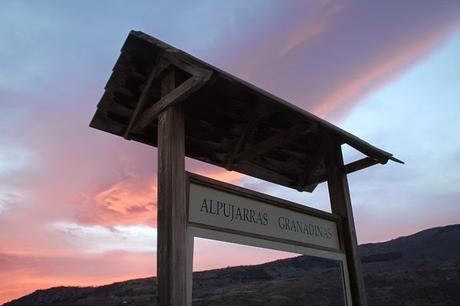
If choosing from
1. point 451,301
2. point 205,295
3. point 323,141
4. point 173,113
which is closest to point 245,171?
point 323,141

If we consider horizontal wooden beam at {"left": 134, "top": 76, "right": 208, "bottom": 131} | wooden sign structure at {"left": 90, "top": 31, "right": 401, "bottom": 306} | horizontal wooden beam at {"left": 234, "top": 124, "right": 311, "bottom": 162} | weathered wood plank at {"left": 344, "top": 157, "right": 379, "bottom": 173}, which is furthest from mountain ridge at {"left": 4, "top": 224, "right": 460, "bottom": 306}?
horizontal wooden beam at {"left": 134, "top": 76, "right": 208, "bottom": 131}

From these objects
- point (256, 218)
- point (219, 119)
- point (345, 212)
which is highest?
point (219, 119)

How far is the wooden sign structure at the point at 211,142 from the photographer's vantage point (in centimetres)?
339

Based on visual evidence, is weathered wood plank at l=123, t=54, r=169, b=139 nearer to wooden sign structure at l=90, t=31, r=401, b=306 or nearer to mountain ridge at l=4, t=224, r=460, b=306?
wooden sign structure at l=90, t=31, r=401, b=306

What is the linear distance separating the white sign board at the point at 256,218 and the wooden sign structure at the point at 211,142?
0.09 feet

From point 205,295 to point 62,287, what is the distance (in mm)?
14615

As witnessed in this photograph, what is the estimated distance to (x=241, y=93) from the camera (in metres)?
4.16

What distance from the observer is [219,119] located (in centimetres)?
496

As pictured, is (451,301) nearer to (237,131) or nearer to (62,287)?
(237,131)

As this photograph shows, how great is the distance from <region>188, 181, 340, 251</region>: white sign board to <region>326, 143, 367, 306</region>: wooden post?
20cm

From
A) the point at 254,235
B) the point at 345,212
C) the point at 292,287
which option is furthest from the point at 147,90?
the point at 292,287

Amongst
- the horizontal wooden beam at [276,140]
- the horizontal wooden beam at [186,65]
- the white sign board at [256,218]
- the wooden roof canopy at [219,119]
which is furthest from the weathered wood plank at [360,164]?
the horizontal wooden beam at [186,65]

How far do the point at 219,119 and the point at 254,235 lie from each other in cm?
159

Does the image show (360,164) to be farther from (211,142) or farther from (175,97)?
(175,97)
